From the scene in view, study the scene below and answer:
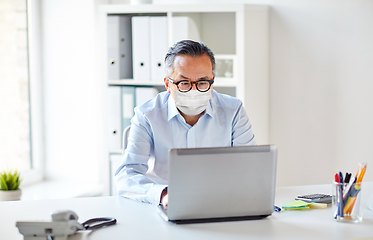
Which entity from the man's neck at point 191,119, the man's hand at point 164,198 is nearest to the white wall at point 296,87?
the man's neck at point 191,119

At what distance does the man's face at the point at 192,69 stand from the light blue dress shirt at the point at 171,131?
0.15 meters

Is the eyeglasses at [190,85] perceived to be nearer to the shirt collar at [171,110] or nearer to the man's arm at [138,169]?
the shirt collar at [171,110]

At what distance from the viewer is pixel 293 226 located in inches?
46.2

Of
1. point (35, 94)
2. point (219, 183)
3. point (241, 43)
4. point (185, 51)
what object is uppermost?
point (241, 43)

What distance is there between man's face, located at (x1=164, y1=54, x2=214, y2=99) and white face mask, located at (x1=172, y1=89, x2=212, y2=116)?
2 cm

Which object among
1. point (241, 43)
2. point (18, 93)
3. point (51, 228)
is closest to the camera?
point (51, 228)

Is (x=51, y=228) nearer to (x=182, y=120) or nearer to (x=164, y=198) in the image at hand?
(x=164, y=198)

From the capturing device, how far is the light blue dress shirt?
1.73 metres

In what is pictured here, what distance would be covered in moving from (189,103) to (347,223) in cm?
75

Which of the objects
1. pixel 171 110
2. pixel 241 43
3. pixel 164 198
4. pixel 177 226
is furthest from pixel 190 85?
pixel 241 43

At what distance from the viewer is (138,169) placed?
1.66 metres

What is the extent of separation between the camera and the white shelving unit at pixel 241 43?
271 cm

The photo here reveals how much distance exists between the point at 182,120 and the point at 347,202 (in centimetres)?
79

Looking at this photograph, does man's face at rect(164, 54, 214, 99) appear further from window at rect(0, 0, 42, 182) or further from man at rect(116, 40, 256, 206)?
window at rect(0, 0, 42, 182)
